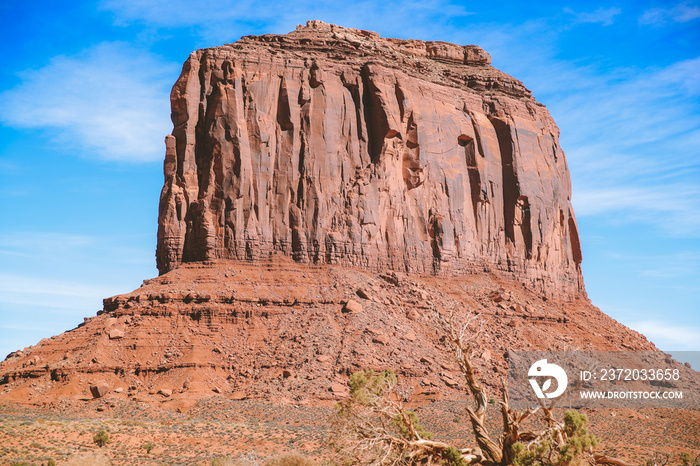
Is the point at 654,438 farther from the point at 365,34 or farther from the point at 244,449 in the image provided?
the point at 365,34

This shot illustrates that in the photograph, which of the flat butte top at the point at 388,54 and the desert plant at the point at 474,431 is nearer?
the desert plant at the point at 474,431

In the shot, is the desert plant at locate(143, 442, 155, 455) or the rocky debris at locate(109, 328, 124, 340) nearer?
the desert plant at locate(143, 442, 155, 455)

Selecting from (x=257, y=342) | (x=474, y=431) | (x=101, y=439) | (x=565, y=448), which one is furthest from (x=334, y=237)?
(x=565, y=448)

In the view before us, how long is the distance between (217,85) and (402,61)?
18.8 metres

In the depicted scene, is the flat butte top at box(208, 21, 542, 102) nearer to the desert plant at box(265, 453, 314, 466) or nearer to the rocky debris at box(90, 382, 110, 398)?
the rocky debris at box(90, 382, 110, 398)

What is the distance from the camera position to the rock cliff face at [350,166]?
192 feet

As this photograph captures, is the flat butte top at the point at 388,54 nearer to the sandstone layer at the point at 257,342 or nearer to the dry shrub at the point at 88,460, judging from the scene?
the sandstone layer at the point at 257,342

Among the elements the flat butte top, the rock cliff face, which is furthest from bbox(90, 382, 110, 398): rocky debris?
the flat butte top

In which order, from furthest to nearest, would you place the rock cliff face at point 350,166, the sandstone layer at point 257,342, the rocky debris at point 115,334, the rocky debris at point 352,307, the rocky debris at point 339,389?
the rock cliff face at point 350,166 < the rocky debris at point 352,307 < the rocky debris at point 115,334 < the sandstone layer at point 257,342 < the rocky debris at point 339,389

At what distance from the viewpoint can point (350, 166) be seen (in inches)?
2462

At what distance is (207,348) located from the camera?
48.5 m

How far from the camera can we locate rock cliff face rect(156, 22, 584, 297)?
2309 inches

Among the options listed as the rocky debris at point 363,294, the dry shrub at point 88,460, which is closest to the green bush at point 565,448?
the dry shrub at point 88,460

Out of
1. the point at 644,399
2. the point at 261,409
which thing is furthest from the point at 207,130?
the point at 644,399
